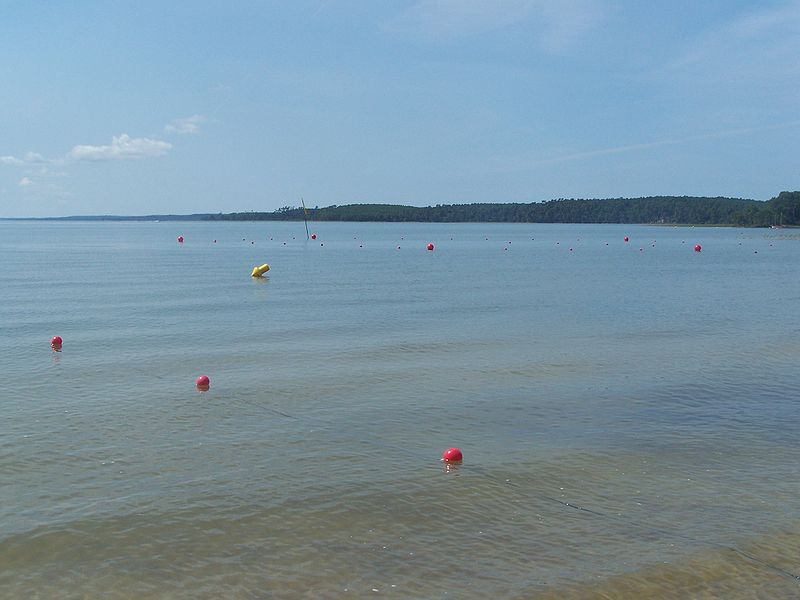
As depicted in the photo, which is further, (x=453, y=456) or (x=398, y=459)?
(x=398, y=459)

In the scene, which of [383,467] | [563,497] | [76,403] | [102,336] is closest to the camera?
[563,497]

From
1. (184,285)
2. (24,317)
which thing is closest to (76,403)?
(24,317)

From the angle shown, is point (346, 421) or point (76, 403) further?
point (76, 403)

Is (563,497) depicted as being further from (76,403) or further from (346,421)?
(76,403)

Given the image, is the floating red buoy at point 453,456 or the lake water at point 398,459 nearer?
the lake water at point 398,459

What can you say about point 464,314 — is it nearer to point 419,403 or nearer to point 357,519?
point 419,403

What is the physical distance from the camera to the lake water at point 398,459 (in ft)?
Result: 26.0

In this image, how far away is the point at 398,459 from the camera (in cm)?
1125

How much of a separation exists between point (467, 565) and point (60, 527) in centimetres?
472

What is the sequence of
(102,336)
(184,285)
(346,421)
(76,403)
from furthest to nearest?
(184,285), (102,336), (76,403), (346,421)

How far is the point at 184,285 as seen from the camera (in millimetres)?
38250

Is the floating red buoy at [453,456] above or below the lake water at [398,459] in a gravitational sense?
above

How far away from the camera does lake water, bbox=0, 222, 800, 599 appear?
7.93 meters

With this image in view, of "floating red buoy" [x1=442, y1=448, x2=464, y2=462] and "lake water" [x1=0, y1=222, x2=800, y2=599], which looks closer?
"lake water" [x1=0, y1=222, x2=800, y2=599]
